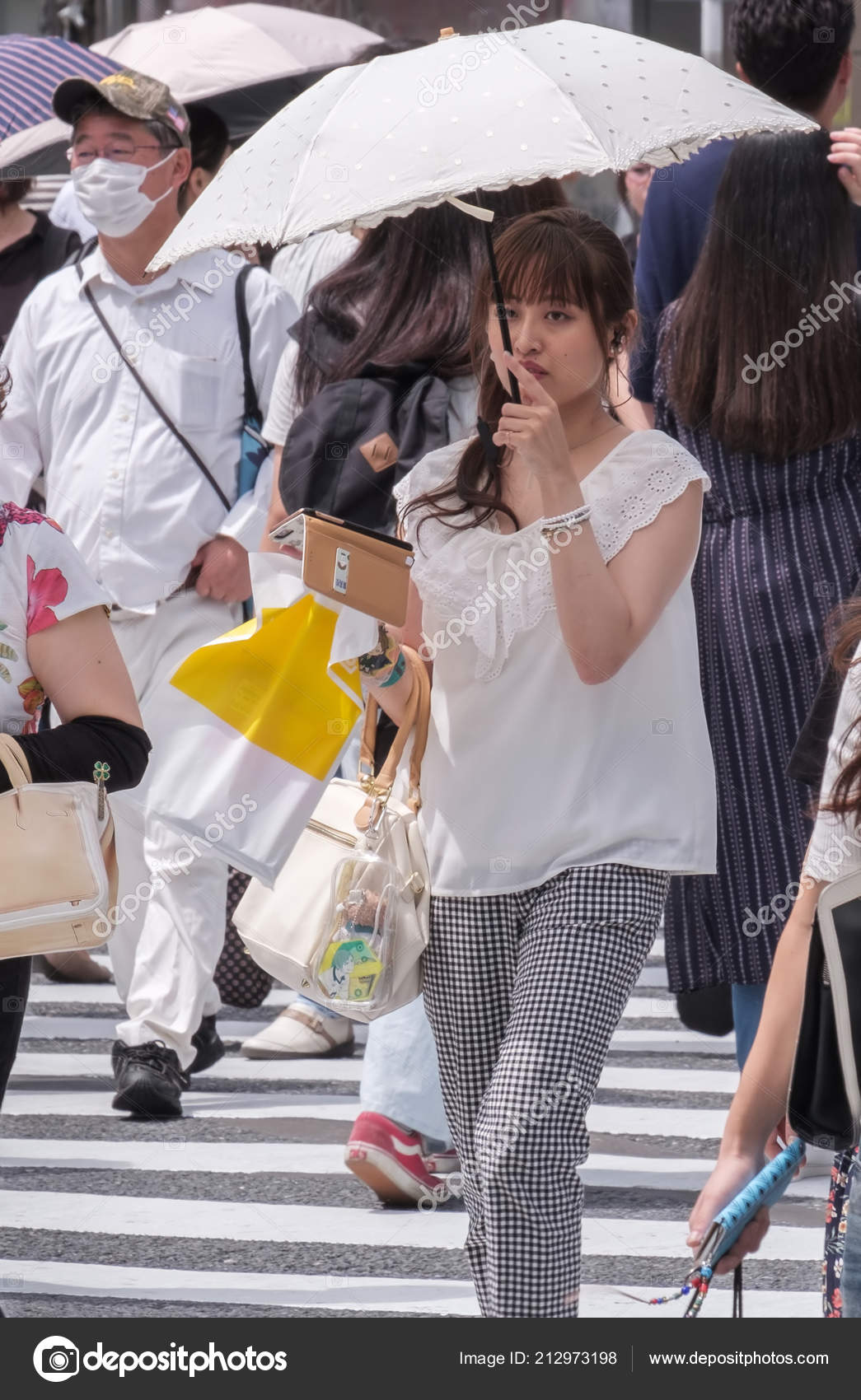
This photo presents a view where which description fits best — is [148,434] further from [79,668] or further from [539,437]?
[539,437]

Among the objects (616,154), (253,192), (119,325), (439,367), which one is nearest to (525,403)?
→ (616,154)

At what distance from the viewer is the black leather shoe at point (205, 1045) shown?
6461 mm

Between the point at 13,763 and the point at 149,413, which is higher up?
the point at 13,763

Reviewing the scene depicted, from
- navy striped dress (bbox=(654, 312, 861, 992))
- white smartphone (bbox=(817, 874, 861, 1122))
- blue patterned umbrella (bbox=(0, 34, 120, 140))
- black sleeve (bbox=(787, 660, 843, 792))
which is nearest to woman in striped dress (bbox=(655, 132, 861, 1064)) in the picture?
navy striped dress (bbox=(654, 312, 861, 992))

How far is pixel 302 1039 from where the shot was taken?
6738 millimetres

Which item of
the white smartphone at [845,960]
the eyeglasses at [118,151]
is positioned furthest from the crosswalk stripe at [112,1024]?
the white smartphone at [845,960]

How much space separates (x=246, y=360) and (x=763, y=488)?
1.81 metres

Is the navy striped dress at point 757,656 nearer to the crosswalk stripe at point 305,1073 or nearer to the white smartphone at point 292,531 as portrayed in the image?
the crosswalk stripe at point 305,1073

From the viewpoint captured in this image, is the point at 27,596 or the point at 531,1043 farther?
→ the point at 27,596

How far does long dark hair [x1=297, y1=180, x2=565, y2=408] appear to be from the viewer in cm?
487

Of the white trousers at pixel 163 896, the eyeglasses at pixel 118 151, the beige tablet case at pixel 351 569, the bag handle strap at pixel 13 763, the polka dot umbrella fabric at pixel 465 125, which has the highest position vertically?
the polka dot umbrella fabric at pixel 465 125

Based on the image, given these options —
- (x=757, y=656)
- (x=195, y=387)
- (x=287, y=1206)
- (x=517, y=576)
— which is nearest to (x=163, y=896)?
(x=287, y=1206)
